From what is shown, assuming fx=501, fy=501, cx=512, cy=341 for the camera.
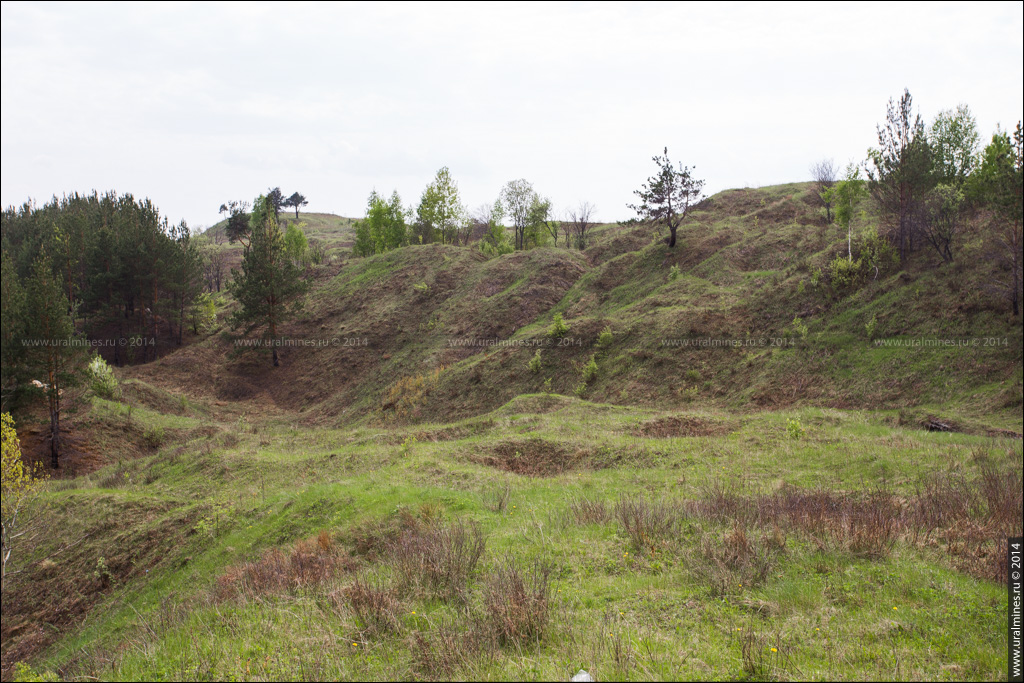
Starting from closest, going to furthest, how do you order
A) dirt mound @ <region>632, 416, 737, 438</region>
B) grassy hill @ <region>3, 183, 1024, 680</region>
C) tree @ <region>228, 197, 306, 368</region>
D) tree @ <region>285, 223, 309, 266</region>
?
grassy hill @ <region>3, 183, 1024, 680</region> → dirt mound @ <region>632, 416, 737, 438</region> → tree @ <region>228, 197, 306, 368</region> → tree @ <region>285, 223, 309, 266</region>

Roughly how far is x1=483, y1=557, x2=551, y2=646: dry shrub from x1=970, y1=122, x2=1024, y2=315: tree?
15.8 metres

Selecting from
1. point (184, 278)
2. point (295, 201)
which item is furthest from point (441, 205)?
point (295, 201)

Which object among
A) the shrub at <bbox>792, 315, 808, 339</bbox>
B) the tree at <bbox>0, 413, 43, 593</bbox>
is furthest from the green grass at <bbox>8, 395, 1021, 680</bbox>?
the shrub at <bbox>792, 315, 808, 339</bbox>

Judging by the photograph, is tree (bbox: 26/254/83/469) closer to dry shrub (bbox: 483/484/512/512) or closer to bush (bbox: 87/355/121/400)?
bush (bbox: 87/355/121/400)

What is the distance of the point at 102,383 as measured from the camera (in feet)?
90.2

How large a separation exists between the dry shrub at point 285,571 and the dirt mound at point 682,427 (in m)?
11.4

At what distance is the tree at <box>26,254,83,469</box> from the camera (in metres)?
22.0

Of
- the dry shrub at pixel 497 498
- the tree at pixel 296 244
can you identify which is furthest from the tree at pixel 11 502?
the tree at pixel 296 244

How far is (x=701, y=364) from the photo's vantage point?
24594 millimetres

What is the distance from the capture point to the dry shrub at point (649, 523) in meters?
8.12

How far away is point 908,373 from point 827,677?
18100 millimetres

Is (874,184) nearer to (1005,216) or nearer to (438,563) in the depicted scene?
(1005,216)

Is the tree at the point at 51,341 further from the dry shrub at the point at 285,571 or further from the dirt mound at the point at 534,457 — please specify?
the dirt mound at the point at 534,457

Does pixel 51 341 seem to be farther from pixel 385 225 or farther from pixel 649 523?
pixel 385 225
